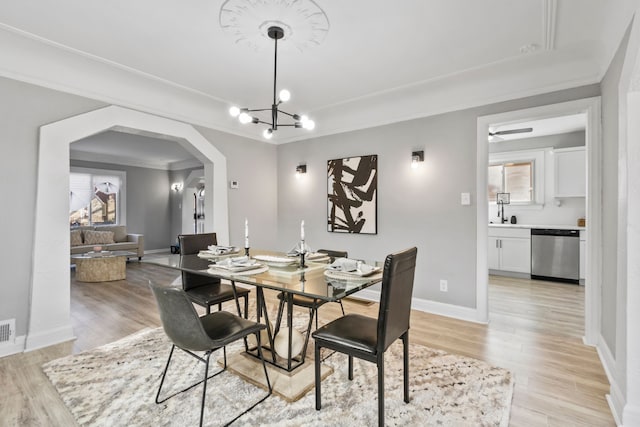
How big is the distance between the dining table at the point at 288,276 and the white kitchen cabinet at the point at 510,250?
415cm

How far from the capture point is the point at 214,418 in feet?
5.86

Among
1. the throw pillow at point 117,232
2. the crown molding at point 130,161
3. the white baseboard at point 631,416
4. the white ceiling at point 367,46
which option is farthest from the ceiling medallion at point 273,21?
the throw pillow at point 117,232

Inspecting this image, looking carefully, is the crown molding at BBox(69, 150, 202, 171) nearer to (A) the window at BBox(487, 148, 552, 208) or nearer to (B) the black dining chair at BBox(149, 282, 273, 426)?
(A) the window at BBox(487, 148, 552, 208)

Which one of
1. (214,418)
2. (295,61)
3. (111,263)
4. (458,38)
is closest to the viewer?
(214,418)

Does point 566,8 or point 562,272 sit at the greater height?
point 566,8

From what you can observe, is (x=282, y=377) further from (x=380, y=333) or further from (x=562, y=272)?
(x=562, y=272)

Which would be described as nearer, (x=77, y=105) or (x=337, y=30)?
(x=337, y=30)

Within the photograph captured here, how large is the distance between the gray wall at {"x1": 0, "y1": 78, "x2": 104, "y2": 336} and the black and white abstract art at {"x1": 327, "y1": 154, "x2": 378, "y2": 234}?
307 centimetres

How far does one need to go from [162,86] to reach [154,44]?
887 mm

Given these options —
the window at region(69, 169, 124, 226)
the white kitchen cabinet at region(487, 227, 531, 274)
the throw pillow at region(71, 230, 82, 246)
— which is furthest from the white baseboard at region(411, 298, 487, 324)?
the window at region(69, 169, 124, 226)

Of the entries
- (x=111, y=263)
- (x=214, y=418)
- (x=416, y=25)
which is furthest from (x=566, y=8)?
(x=111, y=263)

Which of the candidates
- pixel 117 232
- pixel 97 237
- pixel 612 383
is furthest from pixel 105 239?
pixel 612 383

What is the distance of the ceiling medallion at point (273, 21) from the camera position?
2039 millimetres

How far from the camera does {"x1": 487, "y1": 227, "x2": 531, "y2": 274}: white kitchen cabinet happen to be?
17.5 ft
